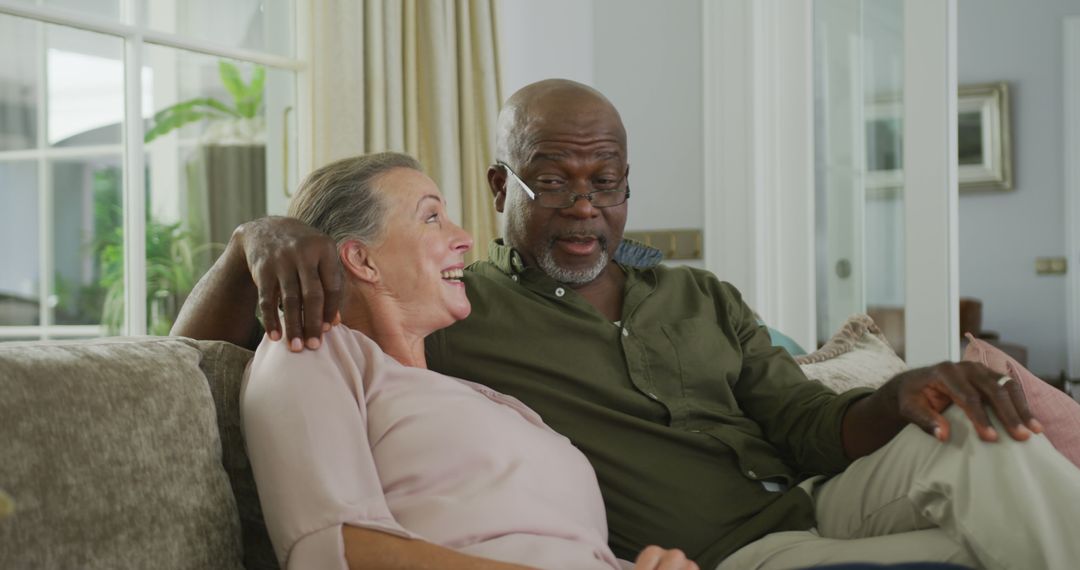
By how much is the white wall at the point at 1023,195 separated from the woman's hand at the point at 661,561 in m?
5.74

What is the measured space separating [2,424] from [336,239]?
58 cm

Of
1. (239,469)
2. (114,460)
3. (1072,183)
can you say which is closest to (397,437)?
(239,469)

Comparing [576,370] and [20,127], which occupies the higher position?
[20,127]

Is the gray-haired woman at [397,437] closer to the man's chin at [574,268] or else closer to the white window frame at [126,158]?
the man's chin at [574,268]

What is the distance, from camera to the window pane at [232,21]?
298 cm

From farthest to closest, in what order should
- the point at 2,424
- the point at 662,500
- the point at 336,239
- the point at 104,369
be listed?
the point at 662,500
the point at 336,239
the point at 104,369
the point at 2,424

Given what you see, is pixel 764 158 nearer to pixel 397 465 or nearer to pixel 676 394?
pixel 676 394

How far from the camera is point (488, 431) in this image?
1.30 m

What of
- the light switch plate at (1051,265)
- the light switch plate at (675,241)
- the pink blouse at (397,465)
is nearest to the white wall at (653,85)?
the light switch plate at (675,241)

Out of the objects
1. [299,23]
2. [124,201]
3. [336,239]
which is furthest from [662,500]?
[299,23]

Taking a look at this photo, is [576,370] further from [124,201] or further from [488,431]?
[124,201]

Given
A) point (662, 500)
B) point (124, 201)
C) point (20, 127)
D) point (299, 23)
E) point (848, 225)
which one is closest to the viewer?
point (662, 500)

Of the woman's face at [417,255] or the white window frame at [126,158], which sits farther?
the white window frame at [126,158]

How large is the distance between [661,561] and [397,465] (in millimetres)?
337
